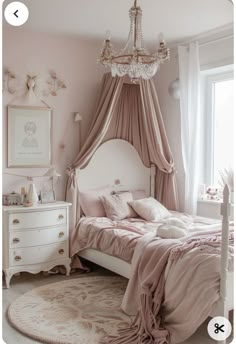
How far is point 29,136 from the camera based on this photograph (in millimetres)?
4418

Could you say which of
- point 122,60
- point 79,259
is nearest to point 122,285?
point 79,259

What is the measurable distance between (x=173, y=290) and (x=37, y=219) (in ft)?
5.49

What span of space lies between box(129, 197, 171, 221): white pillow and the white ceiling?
6.08 ft

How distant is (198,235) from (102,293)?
106 cm

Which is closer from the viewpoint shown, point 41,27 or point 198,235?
point 198,235

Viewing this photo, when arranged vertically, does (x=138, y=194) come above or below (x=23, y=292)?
above

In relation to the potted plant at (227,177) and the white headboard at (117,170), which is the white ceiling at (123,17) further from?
the potted plant at (227,177)

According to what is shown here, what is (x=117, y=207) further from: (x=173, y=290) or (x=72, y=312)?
(x=173, y=290)

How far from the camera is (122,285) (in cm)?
392

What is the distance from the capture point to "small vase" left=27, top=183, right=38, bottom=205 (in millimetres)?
4094

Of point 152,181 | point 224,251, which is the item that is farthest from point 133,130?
point 224,251

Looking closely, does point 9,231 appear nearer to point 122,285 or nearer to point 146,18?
point 122,285

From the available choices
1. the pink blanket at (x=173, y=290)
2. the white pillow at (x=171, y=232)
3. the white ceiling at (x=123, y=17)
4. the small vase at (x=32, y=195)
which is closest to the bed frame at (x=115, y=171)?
the small vase at (x=32, y=195)

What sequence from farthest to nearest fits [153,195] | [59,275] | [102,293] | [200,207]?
[153,195]
[200,207]
[59,275]
[102,293]
